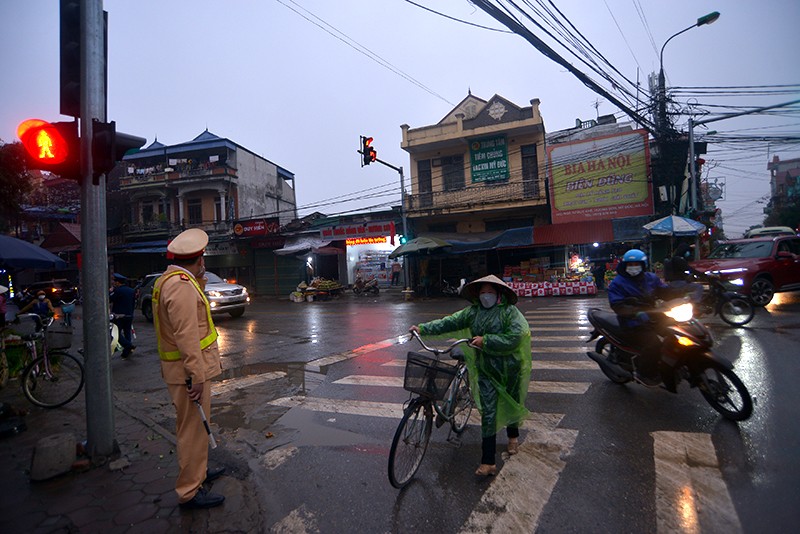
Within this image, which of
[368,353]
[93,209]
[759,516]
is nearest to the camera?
[759,516]

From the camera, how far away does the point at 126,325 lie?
9.02 m

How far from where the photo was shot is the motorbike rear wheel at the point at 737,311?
8508 millimetres

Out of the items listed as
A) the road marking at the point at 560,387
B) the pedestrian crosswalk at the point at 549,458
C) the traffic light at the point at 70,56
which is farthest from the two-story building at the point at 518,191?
the traffic light at the point at 70,56

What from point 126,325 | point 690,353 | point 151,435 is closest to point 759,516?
point 690,353

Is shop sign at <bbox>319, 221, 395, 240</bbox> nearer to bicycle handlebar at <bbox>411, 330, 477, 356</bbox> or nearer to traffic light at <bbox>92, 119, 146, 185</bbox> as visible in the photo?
traffic light at <bbox>92, 119, 146, 185</bbox>

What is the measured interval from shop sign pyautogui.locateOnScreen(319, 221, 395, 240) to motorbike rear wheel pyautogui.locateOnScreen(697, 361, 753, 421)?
18433 mm

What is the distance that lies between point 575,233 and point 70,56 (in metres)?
17.6

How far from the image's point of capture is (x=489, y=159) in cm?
2227

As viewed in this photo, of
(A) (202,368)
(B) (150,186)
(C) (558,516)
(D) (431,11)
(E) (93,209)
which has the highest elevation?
(B) (150,186)

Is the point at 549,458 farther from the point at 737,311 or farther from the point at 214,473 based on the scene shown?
the point at 737,311

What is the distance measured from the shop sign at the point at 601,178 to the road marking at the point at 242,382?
55.1 ft

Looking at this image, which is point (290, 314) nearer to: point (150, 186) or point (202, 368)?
point (202, 368)

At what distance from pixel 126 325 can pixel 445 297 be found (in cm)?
1400

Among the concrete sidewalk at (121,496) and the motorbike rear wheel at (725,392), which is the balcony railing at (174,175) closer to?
the concrete sidewalk at (121,496)
